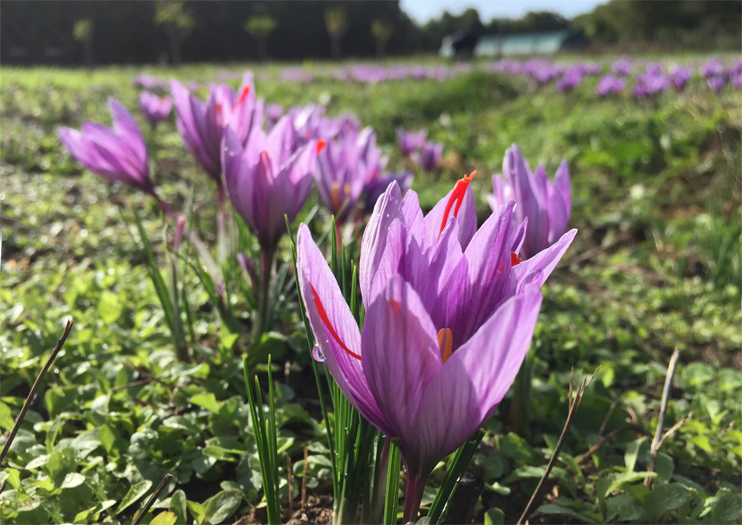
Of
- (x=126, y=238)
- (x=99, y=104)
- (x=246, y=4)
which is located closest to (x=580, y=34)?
(x=246, y=4)

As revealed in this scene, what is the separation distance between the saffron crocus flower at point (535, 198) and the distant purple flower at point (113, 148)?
95 centimetres

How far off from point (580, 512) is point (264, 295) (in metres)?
0.86

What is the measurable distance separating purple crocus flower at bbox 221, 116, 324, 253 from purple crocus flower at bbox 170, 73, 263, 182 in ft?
0.71

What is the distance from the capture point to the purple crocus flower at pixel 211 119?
52.2 inches

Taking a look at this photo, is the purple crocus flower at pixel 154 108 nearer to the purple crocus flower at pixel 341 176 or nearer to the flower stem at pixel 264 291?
the purple crocus flower at pixel 341 176

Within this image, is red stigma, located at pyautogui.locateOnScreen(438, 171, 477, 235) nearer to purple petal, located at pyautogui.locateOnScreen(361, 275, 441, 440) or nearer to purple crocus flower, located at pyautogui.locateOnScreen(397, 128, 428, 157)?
purple petal, located at pyautogui.locateOnScreen(361, 275, 441, 440)

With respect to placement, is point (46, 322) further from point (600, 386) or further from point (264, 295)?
point (600, 386)

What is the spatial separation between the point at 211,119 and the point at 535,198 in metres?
0.84

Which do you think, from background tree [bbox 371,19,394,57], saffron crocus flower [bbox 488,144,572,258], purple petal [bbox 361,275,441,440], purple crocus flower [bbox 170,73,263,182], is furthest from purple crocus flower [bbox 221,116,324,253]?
background tree [bbox 371,19,394,57]

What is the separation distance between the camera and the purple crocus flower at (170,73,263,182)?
1327mm

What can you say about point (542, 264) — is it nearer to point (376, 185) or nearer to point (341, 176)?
point (341, 176)

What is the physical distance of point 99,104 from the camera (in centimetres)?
664

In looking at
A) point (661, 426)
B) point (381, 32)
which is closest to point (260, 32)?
point (381, 32)

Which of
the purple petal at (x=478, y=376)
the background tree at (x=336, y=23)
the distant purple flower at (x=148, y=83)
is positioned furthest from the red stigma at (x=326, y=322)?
the background tree at (x=336, y=23)
